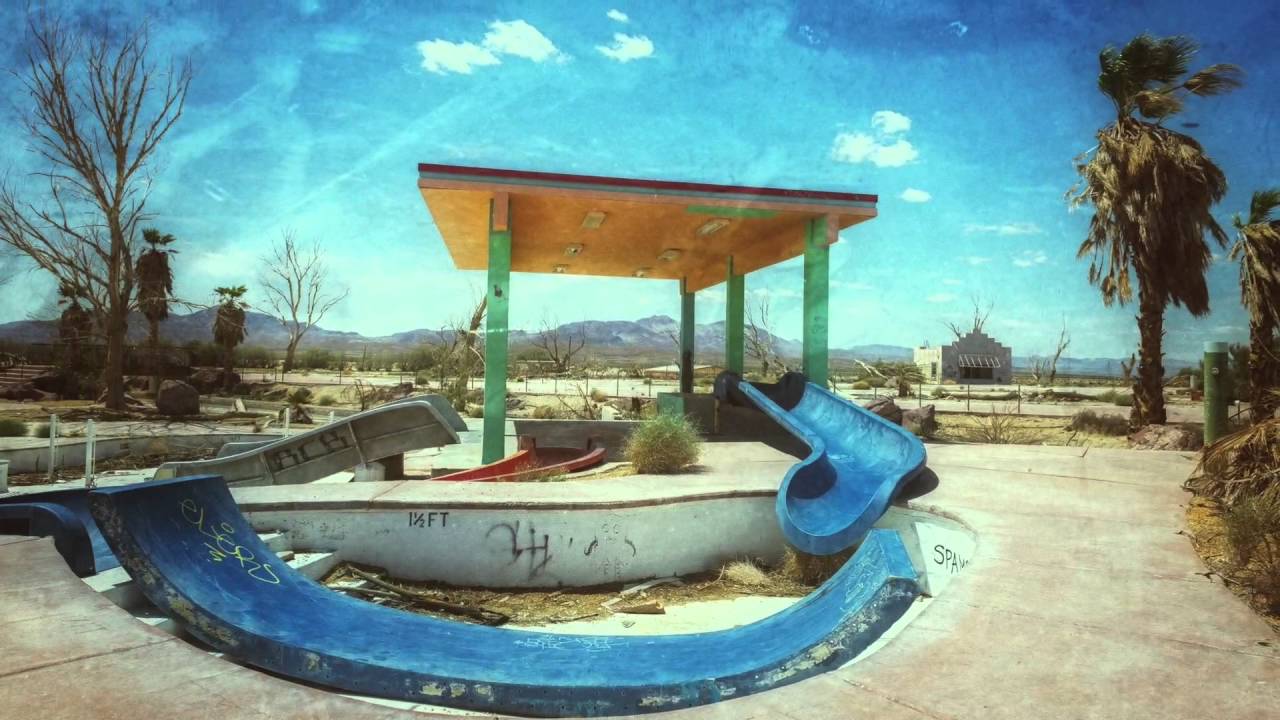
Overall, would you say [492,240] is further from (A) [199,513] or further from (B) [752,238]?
(A) [199,513]

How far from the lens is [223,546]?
4.27 metres

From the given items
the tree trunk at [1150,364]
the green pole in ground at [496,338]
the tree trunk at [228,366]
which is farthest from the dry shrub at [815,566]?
the tree trunk at [228,366]

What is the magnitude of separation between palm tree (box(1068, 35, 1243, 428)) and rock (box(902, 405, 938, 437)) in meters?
4.77

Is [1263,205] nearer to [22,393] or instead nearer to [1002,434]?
[1002,434]

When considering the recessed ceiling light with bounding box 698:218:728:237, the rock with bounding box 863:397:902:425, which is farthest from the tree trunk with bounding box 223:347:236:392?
the rock with bounding box 863:397:902:425

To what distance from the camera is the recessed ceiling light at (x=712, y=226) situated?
12.9 metres

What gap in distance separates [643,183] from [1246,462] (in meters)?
8.80

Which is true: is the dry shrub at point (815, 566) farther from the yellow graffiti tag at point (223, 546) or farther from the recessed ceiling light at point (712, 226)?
the recessed ceiling light at point (712, 226)

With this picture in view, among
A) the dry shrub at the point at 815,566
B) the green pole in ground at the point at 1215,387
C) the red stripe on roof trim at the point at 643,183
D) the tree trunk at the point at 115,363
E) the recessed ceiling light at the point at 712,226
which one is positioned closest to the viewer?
the dry shrub at the point at 815,566

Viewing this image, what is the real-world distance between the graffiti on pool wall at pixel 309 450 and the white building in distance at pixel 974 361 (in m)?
61.9

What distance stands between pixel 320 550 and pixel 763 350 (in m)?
26.1

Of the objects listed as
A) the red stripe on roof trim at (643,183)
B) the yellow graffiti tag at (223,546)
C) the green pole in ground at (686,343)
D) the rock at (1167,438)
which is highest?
the red stripe on roof trim at (643,183)

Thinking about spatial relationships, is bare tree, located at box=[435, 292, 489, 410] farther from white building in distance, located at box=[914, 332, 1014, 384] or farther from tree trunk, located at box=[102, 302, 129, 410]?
white building in distance, located at box=[914, 332, 1014, 384]

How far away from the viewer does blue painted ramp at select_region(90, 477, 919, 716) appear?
2.79 m
